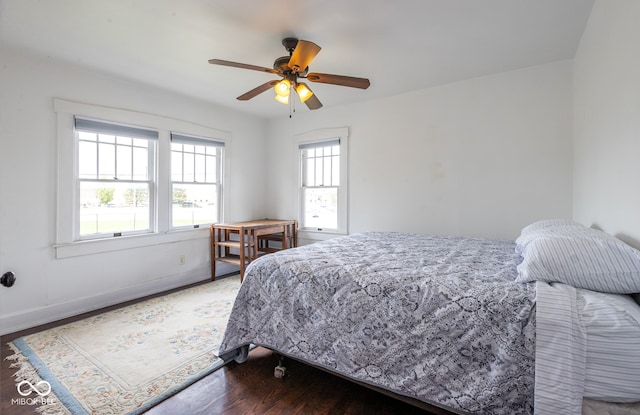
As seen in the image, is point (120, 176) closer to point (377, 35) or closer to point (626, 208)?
point (377, 35)

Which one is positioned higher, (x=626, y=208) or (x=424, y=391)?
(x=626, y=208)

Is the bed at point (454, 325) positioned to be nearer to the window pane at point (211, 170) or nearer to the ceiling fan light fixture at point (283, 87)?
the ceiling fan light fixture at point (283, 87)

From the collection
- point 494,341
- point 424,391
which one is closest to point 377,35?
point 494,341

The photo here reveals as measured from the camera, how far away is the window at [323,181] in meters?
4.26

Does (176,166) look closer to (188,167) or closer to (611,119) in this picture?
(188,167)

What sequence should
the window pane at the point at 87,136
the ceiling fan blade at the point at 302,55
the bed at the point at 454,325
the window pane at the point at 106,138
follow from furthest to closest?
the window pane at the point at 106,138 < the window pane at the point at 87,136 < the ceiling fan blade at the point at 302,55 < the bed at the point at 454,325

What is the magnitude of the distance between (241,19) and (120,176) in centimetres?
231

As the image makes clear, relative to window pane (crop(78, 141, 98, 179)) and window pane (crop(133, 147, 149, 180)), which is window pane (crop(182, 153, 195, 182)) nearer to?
window pane (crop(133, 147, 149, 180))

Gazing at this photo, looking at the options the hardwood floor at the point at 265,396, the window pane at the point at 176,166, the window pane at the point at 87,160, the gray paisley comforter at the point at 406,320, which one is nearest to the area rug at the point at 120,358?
the hardwood floor at the point at 265,396

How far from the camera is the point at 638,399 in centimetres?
103

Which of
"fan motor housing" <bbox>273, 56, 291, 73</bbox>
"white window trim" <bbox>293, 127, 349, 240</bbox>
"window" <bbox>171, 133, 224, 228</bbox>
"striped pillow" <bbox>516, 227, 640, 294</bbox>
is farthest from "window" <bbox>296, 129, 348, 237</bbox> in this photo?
"striped pillow" <bbox>516, 227, 640, 294</bbox>

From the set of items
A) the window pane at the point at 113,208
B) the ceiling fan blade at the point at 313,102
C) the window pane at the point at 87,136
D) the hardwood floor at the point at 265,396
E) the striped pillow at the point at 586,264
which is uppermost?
the ceiling fan blade at the point at 313,102

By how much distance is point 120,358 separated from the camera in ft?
7.04

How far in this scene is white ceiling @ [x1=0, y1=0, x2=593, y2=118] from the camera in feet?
6.66
